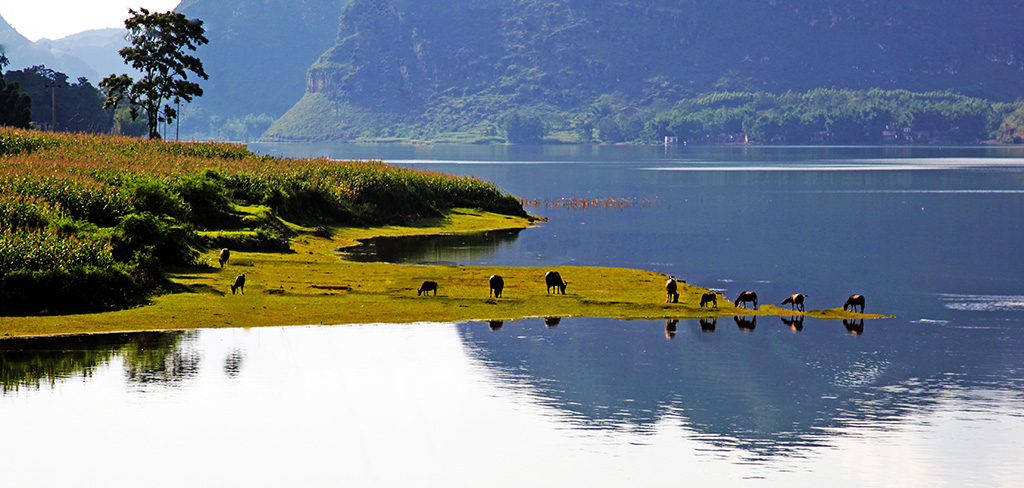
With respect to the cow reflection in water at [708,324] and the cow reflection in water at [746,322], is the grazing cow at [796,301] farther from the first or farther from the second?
the cow reflection in water at [708,324]

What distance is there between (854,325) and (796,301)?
2717mm

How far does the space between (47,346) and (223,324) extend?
18.4 feet

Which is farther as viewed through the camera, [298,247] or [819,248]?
[819,248]

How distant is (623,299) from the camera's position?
40.8 meters

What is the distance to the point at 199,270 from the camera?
4412 centimetres

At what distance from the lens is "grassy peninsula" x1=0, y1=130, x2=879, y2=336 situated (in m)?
34.9

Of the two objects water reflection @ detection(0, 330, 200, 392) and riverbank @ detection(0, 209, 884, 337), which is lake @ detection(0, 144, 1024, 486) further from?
riverbank @ detection(0, 209, 884, 337)

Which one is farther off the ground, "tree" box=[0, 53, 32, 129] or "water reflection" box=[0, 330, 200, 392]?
"tree" box=[0, 53, 32, 129]

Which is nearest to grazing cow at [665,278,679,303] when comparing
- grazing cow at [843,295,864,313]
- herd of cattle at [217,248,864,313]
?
herd of cattle at [217,248,864,313]

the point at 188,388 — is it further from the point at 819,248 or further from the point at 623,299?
the point at 819,248

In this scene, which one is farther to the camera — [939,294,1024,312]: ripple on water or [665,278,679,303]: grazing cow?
[939,294,1024,312]: ripple on water

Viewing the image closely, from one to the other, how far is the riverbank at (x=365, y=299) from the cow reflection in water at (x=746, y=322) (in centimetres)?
46

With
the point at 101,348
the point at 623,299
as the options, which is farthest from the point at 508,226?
the point at 101,348

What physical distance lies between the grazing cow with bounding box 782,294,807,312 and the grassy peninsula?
0.72 m
